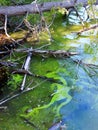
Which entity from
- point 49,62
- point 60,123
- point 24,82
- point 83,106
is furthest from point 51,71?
point 60,123

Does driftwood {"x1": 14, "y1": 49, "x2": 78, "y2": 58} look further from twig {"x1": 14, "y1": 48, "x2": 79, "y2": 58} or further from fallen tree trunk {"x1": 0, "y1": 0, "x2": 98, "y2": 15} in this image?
fallen tree trunk {"x1": 0, "y1": 0, "x2": 98, "y2": 15}

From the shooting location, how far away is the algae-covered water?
180 inches

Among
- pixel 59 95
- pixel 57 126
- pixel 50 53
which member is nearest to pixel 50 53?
pixel 50 53

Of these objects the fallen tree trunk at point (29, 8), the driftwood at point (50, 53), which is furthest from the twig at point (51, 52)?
the fallen tree trunk at point (29, 8)

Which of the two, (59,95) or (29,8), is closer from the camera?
(59,95)

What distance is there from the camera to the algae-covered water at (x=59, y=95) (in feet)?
15.0

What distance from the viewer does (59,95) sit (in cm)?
522

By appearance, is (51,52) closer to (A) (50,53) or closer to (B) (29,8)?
(A) (50,53)

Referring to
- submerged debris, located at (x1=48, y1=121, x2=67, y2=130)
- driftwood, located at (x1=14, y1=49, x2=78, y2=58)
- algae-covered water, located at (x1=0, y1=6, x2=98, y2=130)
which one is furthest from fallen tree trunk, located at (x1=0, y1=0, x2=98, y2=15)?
submerged debris, located at (x1=48, y1=121, x2=67, y2=130)

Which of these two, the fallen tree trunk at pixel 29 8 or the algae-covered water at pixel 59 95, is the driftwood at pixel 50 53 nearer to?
the algae-covered water at pixel 59 95

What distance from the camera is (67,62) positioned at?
6359 millimetres

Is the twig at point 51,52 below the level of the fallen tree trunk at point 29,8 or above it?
below

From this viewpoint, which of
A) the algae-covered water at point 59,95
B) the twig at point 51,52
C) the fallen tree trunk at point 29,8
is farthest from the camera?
the fallen tree trunk at point 29,8

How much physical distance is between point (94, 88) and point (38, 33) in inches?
109
